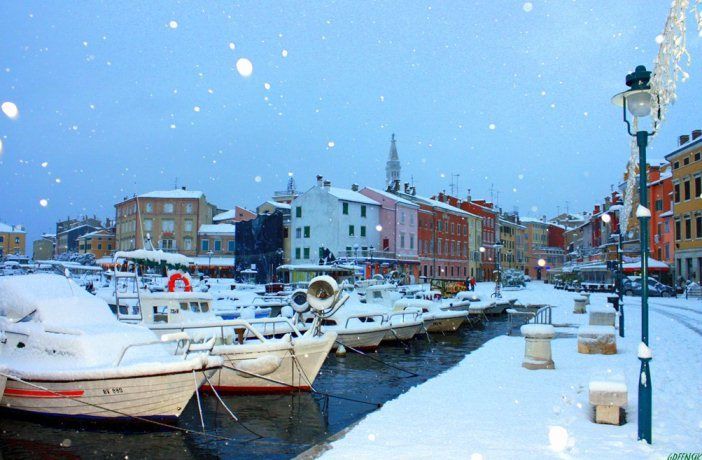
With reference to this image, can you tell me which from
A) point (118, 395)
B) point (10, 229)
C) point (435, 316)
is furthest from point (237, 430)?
point (10, 229)

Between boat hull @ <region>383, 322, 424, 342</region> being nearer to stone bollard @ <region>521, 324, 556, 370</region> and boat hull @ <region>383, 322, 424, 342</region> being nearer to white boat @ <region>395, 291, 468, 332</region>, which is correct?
white boat @ <region>395, 291, 468, 332</region>

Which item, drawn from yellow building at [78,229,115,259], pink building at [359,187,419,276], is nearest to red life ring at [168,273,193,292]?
pink building at [359,187,419,276]

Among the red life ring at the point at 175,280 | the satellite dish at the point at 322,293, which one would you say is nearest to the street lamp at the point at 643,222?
the satellite dish at the point at 322,293

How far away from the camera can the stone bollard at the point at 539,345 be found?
1309cm

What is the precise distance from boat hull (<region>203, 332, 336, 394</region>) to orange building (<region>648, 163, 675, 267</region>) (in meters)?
49.3

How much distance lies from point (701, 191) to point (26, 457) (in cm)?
5062

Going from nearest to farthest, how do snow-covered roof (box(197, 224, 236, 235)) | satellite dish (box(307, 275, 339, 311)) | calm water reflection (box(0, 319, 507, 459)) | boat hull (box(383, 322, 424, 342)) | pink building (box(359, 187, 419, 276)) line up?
calm water reflection (box(0, 319, 507, 459)) < satellite dish (box(307, 275, 339, 311)) < boat hull (box(383, 322, 424, 342)) < pink building (box(359, 187, 419, 276)) < snow-covered roof (box(197, 224, 236, 235))

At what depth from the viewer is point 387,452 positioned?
7.64 m

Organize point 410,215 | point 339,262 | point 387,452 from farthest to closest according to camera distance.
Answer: point 410,215 < point 339,262 < point 387,452

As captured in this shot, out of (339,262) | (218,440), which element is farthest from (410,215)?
(218,440)

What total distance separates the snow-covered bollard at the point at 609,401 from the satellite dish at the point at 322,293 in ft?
25.7

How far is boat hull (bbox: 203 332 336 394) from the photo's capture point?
13781 millimetres

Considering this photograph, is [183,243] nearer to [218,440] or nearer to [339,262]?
[339,262]

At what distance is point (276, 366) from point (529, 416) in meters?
6.46
